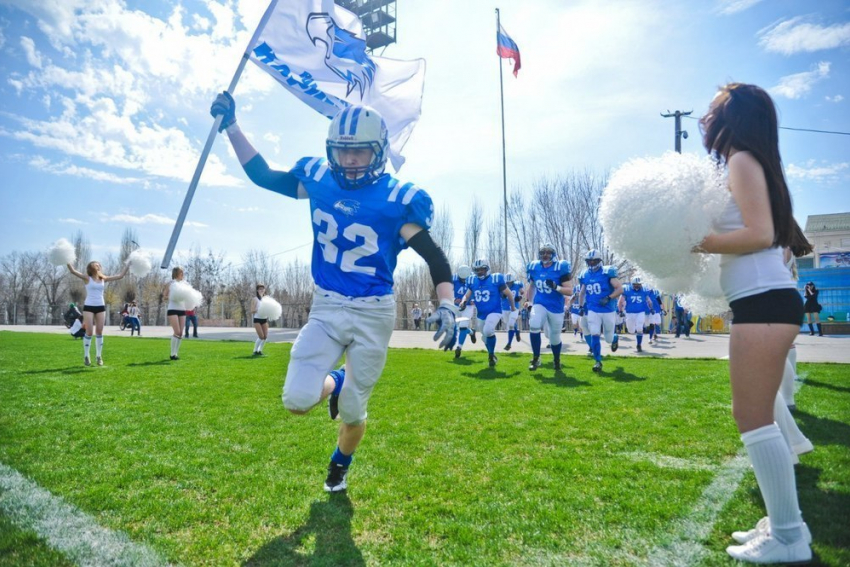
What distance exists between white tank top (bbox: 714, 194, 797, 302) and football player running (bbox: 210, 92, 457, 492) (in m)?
1.72

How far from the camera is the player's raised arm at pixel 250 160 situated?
12.9 ft

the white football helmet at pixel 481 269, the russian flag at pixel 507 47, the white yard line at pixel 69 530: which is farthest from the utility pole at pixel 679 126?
the white yard line at pixel 69 530

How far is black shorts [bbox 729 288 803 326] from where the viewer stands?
2.43 metres

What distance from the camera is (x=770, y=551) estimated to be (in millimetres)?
2482

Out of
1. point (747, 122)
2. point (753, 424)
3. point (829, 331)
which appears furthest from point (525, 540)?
point (829, 331)

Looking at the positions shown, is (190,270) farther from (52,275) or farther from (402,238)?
(402,238)

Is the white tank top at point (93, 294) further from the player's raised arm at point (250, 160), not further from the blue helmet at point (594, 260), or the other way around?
the blue helmet at point (594, 260)

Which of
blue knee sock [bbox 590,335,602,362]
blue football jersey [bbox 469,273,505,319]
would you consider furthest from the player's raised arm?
blue football jersey [bbox 469,273,505,319]

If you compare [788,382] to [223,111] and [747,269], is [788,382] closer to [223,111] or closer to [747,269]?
[747,269]

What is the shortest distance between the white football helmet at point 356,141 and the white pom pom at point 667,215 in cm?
161

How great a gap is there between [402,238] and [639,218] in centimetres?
164

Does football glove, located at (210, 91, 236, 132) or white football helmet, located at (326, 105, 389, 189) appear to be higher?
football glove, located at (210, 91, 236, 132)

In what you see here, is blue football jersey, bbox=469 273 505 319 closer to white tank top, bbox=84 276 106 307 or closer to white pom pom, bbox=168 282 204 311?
white pom pom, bbox=168 282 204 311

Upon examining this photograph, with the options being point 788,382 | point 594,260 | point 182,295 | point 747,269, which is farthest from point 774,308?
point 182,295
